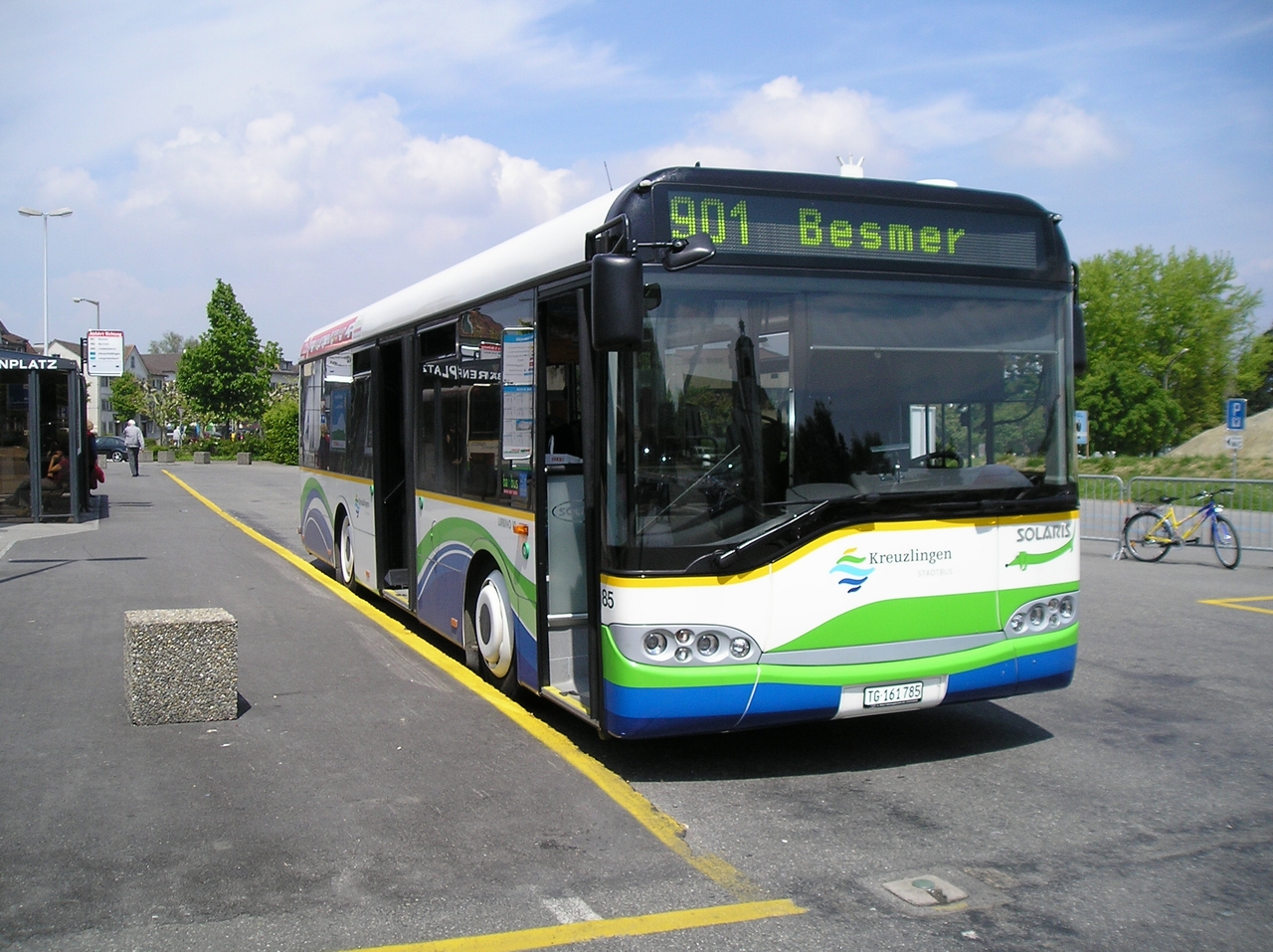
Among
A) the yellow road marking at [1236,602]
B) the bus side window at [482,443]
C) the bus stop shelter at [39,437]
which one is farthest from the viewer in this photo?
the bus stop shelter at [39,437]

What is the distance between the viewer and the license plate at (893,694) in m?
5.71

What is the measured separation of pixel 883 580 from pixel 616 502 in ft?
4.62

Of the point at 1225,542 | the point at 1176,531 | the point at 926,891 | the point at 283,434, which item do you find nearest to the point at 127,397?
the point at 283,434

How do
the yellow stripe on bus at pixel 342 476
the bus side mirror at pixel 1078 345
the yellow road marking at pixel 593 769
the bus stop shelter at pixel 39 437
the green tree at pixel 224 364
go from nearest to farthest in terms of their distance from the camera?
1. the yellow road marking at pixel 593 769
2. the bus side mirror at pixel 1078 345
3. the yellow stripe on bus at pixel 342 476
4. the bus stop shelter at pixel 39 437
5. the green tree at pixel 224 364

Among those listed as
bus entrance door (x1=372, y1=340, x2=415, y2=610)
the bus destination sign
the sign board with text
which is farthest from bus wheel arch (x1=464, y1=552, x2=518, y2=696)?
the sign board with text

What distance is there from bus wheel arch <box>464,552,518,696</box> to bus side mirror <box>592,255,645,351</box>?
8.33 ft

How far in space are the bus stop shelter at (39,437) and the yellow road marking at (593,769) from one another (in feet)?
39.8

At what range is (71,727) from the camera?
6.66 m

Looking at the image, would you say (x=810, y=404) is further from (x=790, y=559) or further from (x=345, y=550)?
(x=345, y=550)

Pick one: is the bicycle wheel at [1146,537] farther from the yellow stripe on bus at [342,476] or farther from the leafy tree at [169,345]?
the leafy tree at [169,345]

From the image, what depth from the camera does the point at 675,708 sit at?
17.8 feet

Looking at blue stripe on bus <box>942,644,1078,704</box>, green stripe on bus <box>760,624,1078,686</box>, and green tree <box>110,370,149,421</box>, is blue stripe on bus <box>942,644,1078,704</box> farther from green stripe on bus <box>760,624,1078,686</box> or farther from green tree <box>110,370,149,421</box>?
green tree <box>110,370,149,421</box>

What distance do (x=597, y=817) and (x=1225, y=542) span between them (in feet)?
42.1

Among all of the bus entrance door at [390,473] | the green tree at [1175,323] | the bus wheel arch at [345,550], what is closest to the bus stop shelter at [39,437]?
the bus wheel arch at [345,550]
